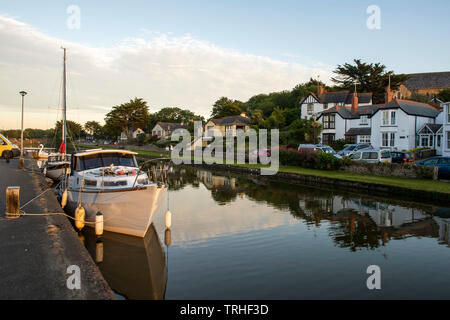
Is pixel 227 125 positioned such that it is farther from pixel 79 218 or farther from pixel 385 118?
pixel 79 218

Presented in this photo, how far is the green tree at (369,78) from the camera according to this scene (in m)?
69.5

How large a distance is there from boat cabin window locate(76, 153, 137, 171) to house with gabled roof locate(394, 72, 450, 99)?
9345 cm

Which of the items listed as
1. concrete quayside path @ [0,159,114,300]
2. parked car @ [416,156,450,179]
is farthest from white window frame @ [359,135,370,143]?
concrete quayside path @ [0,159,114,300]

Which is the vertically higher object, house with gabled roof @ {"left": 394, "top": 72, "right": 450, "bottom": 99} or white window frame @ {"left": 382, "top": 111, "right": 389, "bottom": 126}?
house with gabled roof @ {"left": 394, "top": 72, "right": 450, "bottom": 99}

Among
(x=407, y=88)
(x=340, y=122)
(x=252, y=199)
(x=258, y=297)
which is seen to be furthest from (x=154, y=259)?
(x=407, y=88)

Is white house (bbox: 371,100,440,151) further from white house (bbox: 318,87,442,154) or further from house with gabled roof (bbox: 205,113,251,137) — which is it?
house with gabled roof (bbox: 205,113,251,137)

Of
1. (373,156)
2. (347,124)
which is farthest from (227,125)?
(373,156)

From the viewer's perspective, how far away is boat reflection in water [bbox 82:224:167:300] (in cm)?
922

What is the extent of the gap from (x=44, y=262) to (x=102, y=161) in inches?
339

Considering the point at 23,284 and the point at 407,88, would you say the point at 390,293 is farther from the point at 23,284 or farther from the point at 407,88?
the point at 407,88

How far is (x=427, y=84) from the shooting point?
98500 mm

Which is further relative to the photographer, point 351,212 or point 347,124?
point 347,124

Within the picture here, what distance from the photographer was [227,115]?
3607 inches

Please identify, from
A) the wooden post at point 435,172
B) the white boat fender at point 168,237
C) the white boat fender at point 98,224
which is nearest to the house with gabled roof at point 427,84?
the wooden post at point 435,172
